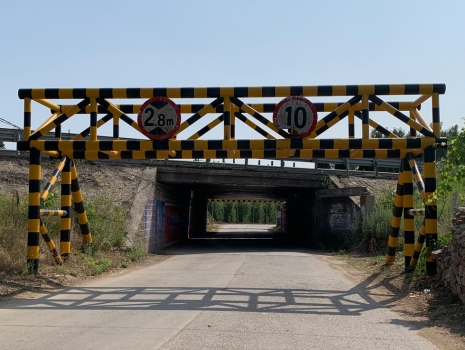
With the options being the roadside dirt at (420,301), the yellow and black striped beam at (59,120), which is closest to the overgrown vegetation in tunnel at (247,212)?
the roadside dirt at (420,301)

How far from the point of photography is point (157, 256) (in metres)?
19.3

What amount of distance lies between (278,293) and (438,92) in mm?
5474

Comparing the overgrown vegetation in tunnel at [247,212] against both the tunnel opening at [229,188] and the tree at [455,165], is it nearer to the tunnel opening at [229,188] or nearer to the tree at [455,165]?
the tunnel opening at [229,188]

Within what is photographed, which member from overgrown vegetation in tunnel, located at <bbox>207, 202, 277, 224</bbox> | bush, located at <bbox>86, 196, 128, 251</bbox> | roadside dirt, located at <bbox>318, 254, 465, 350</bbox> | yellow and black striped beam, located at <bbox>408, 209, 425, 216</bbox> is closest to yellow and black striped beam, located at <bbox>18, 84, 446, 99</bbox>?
yellow and black striped beam, located at <bbox>408, 209, 425, 216</bbox>

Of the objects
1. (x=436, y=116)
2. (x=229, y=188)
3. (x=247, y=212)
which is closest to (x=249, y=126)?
(x=436, y=116)

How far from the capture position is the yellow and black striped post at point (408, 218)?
40.2 ft

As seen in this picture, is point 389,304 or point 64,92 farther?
point 64,92

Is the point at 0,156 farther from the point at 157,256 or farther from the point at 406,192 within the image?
the point at 406,192

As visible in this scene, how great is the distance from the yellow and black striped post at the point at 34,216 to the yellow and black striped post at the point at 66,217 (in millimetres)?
1495

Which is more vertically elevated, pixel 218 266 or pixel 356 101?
pixel 356 101

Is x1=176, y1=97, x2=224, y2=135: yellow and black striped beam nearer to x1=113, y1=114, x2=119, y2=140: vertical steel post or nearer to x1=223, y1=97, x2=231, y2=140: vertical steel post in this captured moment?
x1=223, y1=97, x2=231, y2=140: vertical steel post

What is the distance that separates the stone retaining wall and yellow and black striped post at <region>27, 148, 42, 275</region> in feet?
27.1

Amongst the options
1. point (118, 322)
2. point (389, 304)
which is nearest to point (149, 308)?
point (118, 322)

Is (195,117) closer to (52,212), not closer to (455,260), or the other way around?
(52,212)
